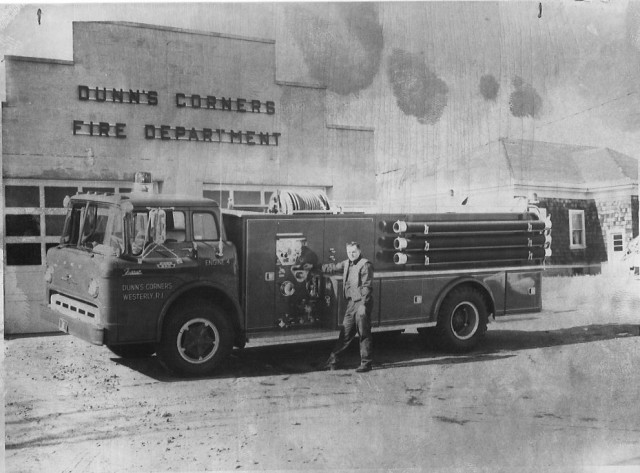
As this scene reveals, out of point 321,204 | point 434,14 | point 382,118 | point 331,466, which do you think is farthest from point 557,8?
point 331,466

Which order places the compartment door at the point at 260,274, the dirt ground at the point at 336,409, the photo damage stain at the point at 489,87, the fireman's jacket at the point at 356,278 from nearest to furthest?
the dirt ground at the point at 336,409, the compartment door at the point at 260,274, the fireman's jacket at the point at 356,278, the photo damage stain at the point at 489,87

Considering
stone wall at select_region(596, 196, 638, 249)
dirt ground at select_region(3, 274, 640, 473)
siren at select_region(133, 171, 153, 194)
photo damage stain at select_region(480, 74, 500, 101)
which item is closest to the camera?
dirt ground at select_region(3, 274, 640, 473)

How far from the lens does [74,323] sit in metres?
5.90

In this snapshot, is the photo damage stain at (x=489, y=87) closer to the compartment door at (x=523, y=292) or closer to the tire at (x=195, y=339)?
the compartment door at (x=523, y=292)

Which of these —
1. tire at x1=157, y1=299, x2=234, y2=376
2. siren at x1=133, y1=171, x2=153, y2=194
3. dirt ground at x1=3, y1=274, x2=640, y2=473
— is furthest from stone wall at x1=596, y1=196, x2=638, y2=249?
siren at x1=133, y1=171, x2=153, y2=194

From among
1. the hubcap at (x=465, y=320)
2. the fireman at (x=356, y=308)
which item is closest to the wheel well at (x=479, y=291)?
the hubcap at (x=465, y=320)

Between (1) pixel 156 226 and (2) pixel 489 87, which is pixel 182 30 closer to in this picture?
(1) pixel 156 226

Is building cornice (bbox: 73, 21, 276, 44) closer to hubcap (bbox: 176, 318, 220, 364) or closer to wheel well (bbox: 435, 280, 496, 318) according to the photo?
hubcap (bbox: 176, 318, 220, 364)

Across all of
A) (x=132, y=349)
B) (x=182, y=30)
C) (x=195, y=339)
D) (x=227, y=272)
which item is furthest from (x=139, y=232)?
(x=182, y=30)

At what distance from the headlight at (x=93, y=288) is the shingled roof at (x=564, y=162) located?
4335 millimetres

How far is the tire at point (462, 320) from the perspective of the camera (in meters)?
7.38

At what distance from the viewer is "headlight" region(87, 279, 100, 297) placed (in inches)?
226

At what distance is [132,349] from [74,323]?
0.66 m

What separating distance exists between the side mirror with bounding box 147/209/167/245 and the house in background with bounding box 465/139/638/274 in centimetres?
325
